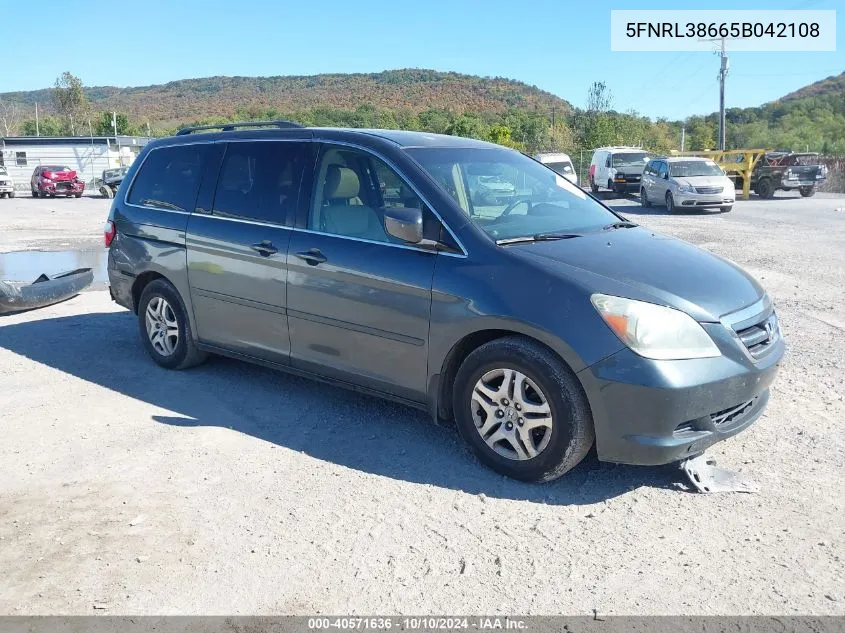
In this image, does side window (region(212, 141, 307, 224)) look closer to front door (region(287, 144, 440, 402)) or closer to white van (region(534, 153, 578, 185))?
front door (region(287, 144, 440, 402))

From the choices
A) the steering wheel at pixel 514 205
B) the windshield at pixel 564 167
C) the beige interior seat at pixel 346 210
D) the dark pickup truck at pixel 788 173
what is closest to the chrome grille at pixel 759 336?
the steering wheel at pixel 514 205

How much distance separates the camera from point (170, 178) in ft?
19.9

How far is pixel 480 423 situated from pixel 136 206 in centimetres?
370

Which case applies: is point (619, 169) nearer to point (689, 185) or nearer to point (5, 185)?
point (689, 185)

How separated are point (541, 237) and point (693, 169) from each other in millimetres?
20392

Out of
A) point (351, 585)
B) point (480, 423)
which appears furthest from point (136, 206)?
point (351, 585)

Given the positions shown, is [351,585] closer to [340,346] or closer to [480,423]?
[480,423]

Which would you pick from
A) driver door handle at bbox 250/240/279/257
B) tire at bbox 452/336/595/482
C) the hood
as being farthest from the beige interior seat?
tire at bbox 452/336/595/482

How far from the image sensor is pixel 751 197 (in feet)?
98.9

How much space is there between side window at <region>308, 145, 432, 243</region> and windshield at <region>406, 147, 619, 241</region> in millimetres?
231

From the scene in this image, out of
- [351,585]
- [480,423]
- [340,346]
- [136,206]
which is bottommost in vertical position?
[351,585]

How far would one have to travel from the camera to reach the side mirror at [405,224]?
13.9 ft

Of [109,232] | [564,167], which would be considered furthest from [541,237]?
[564,167]

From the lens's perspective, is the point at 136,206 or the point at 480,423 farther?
the point at 136,206
